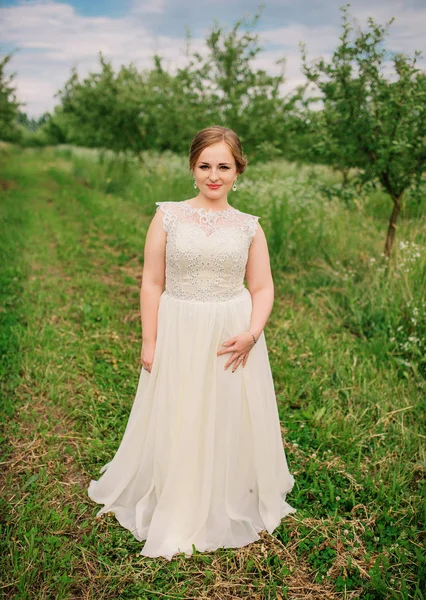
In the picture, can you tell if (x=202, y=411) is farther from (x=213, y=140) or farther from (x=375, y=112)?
(x=375, y=112)

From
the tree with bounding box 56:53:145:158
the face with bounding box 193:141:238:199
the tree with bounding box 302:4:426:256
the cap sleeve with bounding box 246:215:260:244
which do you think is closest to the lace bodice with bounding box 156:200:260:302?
the cap sleeve with bounding box 246:215:260:244

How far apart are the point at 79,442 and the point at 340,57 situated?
5405 millimetres

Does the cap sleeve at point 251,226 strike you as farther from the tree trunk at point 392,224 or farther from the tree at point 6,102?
the tree at point 6,102

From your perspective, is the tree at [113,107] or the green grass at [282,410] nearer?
the green grass at [282,410]

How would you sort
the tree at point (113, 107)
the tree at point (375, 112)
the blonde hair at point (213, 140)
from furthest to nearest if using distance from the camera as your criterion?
1. the tree at point (113, 107)
2. the tree at point (375, 112)
3. the blonde hair at point (213, 140)

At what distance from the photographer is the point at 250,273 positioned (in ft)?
8.76

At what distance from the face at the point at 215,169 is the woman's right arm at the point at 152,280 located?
29 cm

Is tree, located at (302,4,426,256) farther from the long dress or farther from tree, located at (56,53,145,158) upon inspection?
tree, located at (56,53,145,158)

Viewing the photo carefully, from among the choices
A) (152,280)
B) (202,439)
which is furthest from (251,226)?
(202,439)

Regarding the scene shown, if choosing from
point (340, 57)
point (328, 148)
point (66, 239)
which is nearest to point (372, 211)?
point (328, 148)

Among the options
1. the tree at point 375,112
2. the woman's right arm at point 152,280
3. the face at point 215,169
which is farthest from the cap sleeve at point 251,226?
the tree at point 375,112

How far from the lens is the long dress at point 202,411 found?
246 cm

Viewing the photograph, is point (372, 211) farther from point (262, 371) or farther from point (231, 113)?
point (262, 371)

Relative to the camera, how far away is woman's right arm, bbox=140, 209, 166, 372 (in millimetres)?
2475
